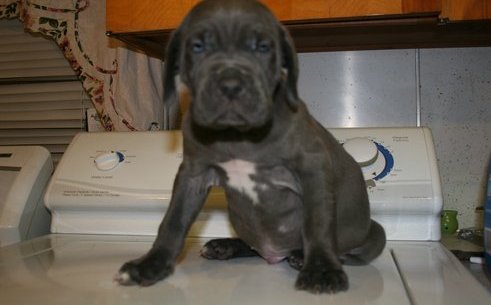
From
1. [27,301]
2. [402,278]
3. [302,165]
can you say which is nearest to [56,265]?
[27,301]

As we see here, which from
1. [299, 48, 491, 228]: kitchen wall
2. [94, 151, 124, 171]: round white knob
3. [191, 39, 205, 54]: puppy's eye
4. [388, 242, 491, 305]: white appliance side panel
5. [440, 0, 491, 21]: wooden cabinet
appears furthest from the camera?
[299, 48, 491, 228]: kitchen wall

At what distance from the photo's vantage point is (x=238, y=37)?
860mm

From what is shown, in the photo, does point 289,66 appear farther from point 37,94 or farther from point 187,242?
point 37,94

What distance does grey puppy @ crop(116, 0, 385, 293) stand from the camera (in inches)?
32.5

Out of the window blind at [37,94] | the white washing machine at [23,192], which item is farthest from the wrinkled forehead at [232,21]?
the window blind at [37,94]

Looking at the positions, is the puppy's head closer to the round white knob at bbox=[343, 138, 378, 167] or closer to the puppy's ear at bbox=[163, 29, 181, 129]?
the puppy's ear at bbox=[163, 29, 181, 129]

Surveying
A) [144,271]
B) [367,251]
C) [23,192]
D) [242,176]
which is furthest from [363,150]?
[23,192]

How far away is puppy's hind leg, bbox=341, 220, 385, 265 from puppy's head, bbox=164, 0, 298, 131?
0.32m

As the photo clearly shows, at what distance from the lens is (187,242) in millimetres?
1245

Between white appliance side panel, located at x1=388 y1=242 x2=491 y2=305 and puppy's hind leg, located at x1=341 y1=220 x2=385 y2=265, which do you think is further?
puppy's hind leg, located at x1=341 y1=220 x2=385 y2=265

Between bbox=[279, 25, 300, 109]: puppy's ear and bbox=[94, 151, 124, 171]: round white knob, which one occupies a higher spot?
bbox=[279, 25, 300, 109]: puppy's ear

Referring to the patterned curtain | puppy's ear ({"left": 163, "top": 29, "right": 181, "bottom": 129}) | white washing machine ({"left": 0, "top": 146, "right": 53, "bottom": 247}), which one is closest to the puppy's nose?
puppy's ear ({"left": 163, "top": 29, "right": 181, "bottom": 129})

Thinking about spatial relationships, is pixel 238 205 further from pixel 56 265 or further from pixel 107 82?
pixel 107 82

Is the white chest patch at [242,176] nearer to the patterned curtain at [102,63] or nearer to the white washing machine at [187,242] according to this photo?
the white washing machine at [187,242]
